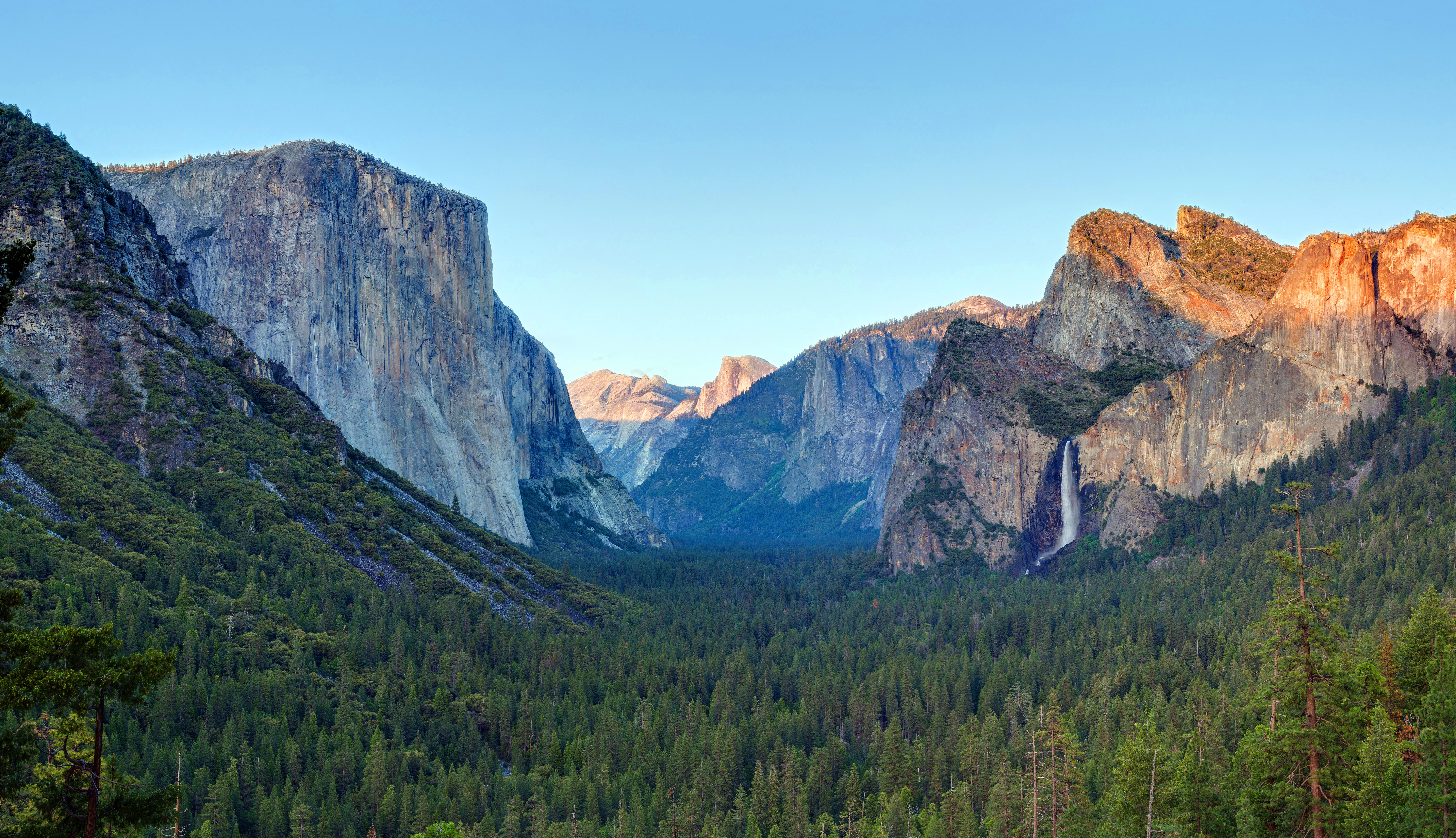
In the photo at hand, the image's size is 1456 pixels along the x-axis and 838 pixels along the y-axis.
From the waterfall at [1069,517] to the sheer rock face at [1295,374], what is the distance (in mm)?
9208

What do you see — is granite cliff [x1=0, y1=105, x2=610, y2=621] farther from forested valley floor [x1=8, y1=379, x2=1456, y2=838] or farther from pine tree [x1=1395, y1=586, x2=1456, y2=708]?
pine tree [x1=1395, y1=586, x2=1456, y2=708]

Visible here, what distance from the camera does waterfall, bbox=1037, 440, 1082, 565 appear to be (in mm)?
194875

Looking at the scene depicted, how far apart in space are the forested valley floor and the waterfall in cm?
3560

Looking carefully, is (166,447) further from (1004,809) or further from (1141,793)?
(1141,793)

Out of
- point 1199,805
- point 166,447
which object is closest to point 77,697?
point 1199,805

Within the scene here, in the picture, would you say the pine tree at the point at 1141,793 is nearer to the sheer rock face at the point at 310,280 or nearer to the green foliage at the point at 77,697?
the green foliage at the point at 77,697

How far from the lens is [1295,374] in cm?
16675

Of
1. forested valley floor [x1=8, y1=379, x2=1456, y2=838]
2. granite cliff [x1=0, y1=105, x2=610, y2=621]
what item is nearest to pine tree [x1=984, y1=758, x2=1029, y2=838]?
forested valley floor [x1=8, y1=379, x2=1456, y2=838]

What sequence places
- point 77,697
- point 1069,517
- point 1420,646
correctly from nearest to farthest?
point 77,697, point 1420,646, point 1069,517

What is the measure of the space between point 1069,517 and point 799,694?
95.8m

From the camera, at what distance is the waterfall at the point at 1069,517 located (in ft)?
639

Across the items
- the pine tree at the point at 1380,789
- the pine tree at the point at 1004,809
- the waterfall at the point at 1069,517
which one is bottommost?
the pine tree at the point at 1004,809

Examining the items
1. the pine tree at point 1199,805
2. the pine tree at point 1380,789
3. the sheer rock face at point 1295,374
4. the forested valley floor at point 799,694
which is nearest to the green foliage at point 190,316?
the forested valley floor at point 799,694

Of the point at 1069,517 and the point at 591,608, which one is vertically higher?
the point at 1069,517
